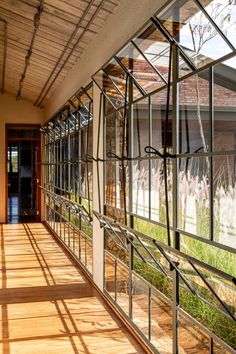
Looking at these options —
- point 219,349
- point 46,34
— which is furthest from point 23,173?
point 219,349

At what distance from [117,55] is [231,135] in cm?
206

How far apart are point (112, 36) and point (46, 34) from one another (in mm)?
1503

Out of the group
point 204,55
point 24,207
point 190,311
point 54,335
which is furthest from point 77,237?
point 24,207

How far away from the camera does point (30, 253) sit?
736cm

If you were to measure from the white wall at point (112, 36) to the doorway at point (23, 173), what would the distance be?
493cm

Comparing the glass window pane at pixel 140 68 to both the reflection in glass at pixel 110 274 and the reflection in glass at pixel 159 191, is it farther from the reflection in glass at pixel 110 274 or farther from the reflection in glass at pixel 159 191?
the reflection in glass at pixel 110 274

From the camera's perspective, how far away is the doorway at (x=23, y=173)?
1162 cm

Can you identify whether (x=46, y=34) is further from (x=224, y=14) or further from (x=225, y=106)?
(x=225, y=106)

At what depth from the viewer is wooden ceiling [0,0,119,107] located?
14.4ft

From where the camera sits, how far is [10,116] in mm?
11227

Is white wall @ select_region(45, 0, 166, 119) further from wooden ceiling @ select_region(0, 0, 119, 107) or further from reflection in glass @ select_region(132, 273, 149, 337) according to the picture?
reflection in glass @ select_region(132, 273, 149, 337)

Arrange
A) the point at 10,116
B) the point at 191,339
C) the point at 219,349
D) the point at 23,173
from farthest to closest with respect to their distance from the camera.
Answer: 1. the point at 23,173
2. the point at 10,116
3. the point at 191,339
4. the point at 219,349

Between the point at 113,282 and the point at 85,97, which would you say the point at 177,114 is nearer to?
the point at 113,282

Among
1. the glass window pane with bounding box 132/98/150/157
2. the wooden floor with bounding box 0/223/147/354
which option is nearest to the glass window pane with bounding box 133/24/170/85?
the glass window pane with bounding box 132/98/150/157
